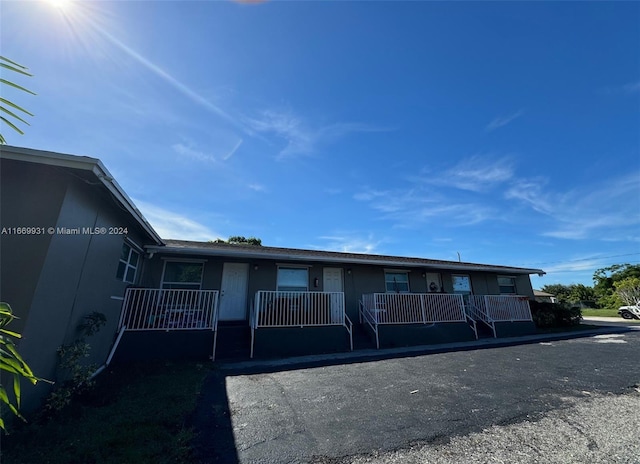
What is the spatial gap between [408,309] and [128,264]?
874cm

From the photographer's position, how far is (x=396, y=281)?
1180 centimetres

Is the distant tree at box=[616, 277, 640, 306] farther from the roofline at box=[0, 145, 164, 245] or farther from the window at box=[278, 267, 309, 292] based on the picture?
the roofline at box=[0, 145, 164, 245]

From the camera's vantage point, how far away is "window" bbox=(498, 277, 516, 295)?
14.2 m

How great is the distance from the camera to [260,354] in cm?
736

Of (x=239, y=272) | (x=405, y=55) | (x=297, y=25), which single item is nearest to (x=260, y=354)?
(x=239, y=272)

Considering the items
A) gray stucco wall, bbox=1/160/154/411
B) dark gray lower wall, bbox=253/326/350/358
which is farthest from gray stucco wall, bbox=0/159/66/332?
dark gray lower wall, bbox=253/326/350/358

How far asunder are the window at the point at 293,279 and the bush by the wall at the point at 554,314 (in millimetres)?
→ 11932

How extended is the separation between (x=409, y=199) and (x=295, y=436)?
12.1 meters

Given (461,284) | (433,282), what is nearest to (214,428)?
(433,282)

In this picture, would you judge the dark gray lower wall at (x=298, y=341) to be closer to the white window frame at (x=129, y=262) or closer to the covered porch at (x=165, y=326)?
the covered porch at (x=165, y=326)

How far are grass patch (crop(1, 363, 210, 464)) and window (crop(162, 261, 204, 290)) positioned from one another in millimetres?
4206

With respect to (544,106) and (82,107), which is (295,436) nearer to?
(82,107)

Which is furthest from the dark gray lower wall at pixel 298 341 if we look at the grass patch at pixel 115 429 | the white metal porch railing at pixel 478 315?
the white metal porch railing at pixel 478 315

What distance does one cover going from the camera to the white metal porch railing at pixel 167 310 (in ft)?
22.5
